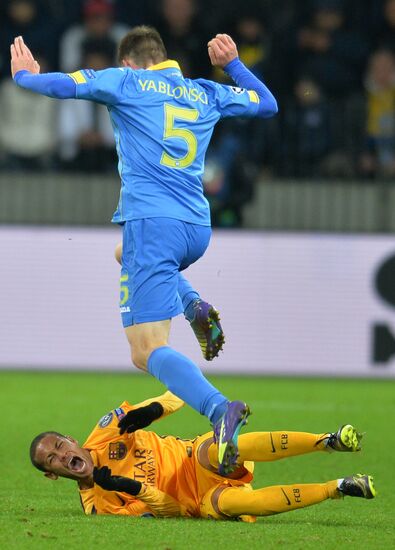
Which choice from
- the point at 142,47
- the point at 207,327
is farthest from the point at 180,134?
the point at 207,327

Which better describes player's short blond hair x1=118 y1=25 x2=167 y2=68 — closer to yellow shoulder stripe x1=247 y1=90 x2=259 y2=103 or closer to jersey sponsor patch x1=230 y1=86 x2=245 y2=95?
jersey sponsor patch x1=230 y1=86 x2=245 y2=95

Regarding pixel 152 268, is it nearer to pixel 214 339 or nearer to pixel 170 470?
pixel 214 339

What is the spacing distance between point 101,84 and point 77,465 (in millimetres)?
1871

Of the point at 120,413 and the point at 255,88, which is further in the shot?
the point at 255,88

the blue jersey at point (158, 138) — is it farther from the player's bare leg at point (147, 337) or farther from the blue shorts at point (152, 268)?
the player's bare leg at point (147, 337)

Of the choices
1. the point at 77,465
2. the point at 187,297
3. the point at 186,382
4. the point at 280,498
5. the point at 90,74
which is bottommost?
the point at 280,498

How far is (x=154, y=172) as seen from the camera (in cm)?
657

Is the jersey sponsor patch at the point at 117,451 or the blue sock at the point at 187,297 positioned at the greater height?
the blue sock at the point at 187,297

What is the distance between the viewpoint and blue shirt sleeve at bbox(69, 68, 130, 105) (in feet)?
20.8

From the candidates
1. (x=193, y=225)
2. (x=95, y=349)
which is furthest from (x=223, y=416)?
(x=95, y=349)

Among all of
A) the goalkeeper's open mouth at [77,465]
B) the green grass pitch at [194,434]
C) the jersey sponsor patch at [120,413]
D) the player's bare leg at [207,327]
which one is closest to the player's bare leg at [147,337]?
the player's bare leg at [207,327]

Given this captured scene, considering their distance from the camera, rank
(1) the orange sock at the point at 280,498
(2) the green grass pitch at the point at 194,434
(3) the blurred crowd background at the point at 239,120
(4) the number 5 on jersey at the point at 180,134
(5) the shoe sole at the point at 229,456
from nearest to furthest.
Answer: (5) the shoe sole at the point at 229,456
(2) the green grass pitch at the point at 194,434
(1) the orange sock at the point at 280,498
(4) the number 5 on jersey at the point at 180,134
(3) the blurred crowd background at the point at 239,120

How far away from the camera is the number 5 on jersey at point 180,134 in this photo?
21.7 ft

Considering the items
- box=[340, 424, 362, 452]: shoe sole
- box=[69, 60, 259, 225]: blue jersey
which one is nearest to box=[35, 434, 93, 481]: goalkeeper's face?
box=[69, 60, 259, 225]: blue jersey
